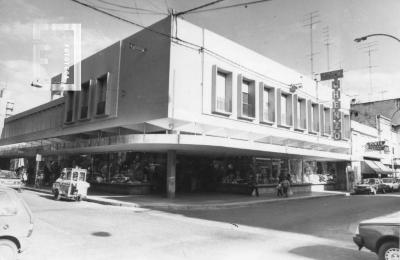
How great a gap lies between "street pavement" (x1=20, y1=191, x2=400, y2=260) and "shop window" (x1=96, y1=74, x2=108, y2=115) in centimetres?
1314

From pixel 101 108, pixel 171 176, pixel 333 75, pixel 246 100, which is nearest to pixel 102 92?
pixel 101 108

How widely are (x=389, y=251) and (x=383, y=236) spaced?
278 millimetres

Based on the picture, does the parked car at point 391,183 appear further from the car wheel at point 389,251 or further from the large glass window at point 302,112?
the car wheel at point 389,251

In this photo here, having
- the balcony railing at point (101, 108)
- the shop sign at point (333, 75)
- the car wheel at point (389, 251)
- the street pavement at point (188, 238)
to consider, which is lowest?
the street pavement at point (188, 238)

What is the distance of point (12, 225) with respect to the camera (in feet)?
19.8

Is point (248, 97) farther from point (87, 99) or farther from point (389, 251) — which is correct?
point (389, 251)

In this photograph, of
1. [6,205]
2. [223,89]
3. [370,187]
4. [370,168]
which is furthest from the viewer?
[370,168]

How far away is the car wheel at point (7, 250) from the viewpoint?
5.96 metres

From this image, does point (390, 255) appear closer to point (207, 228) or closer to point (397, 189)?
point (207, 228)

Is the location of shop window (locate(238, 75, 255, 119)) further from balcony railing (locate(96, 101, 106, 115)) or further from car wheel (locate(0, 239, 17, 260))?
car wheel (locate(0, 239, 17, 260))

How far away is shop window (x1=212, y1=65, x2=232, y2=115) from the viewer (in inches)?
912

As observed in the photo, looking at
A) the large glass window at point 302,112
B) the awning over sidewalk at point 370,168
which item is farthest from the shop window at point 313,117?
the awning over sidewalk at point 370,168

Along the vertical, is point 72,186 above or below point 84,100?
below

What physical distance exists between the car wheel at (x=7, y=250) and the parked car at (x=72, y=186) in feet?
44.0
